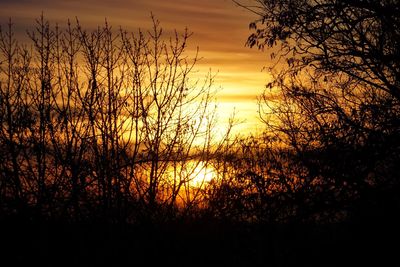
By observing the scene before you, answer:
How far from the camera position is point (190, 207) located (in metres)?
12.9

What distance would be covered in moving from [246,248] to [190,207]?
11.1 feet

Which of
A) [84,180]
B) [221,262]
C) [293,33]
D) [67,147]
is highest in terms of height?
[293,33]

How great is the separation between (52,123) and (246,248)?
647cm

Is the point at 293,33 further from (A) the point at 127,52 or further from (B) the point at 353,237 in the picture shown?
(A) the point at 127,52

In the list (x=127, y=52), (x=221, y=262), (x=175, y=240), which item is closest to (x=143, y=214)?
(x=175, y=240)

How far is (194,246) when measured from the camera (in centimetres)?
1027

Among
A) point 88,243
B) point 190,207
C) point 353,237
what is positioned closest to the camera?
point 353,237

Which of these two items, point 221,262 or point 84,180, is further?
point 84,180

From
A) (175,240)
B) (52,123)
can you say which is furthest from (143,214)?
(52,123)

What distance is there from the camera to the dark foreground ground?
9.20 metres

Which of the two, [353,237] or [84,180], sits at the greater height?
[84,180]

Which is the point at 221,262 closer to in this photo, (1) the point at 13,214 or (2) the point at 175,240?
(2) the point at 175,240

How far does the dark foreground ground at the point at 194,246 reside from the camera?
9.20 meters

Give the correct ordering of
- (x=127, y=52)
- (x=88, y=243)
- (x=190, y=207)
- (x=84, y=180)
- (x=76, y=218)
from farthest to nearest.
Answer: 1. (x=127, y=52)
2. (x=190, y=207)
3. (x=84, y=180)
4. (x=76, y=218)
5. (x=88, y=243)
